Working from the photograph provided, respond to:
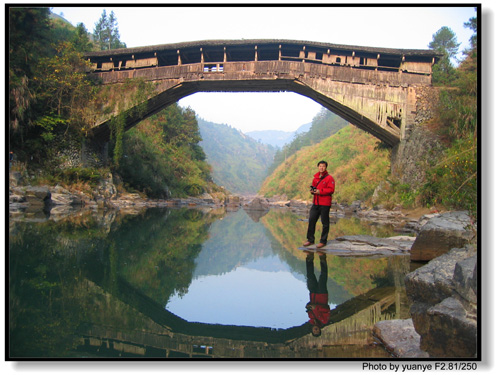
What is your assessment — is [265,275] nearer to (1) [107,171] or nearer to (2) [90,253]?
(2) [90,253]

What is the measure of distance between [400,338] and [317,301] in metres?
1.17

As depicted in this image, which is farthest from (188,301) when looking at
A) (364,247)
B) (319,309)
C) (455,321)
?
(364,247)

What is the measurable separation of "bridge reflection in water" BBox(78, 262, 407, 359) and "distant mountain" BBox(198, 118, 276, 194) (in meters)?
104

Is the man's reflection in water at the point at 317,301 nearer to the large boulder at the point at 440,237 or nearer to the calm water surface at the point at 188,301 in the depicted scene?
the calm water surface at the point at 188,301

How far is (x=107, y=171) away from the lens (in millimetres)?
23531

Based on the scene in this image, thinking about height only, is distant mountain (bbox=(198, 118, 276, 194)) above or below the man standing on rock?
above

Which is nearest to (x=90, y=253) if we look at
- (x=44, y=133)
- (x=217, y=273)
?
(x=217, y=273)

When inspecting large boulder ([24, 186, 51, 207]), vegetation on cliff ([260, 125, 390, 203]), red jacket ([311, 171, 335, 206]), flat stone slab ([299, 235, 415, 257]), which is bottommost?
flat stone slab ([299, 235, 415, 257])

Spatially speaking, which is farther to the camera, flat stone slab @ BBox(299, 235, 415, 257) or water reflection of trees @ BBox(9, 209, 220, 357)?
flat stone slab @ BBox(299, 235, 415, 257)

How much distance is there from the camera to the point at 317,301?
12.7ft

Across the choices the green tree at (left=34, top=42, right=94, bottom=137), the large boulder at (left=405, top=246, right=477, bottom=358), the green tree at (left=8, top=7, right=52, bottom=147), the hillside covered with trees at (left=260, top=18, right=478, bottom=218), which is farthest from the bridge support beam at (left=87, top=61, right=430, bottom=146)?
the large boulder at (left=405, top=246, right=477, bottom=358)

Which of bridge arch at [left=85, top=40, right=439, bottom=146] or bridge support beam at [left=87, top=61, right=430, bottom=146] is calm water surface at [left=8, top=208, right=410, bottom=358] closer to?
bridge support beam at [left=87, top=61, right=430, bottom=146]

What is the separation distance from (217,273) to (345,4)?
3.70 meters

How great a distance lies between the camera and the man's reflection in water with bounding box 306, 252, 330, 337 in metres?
3.20
